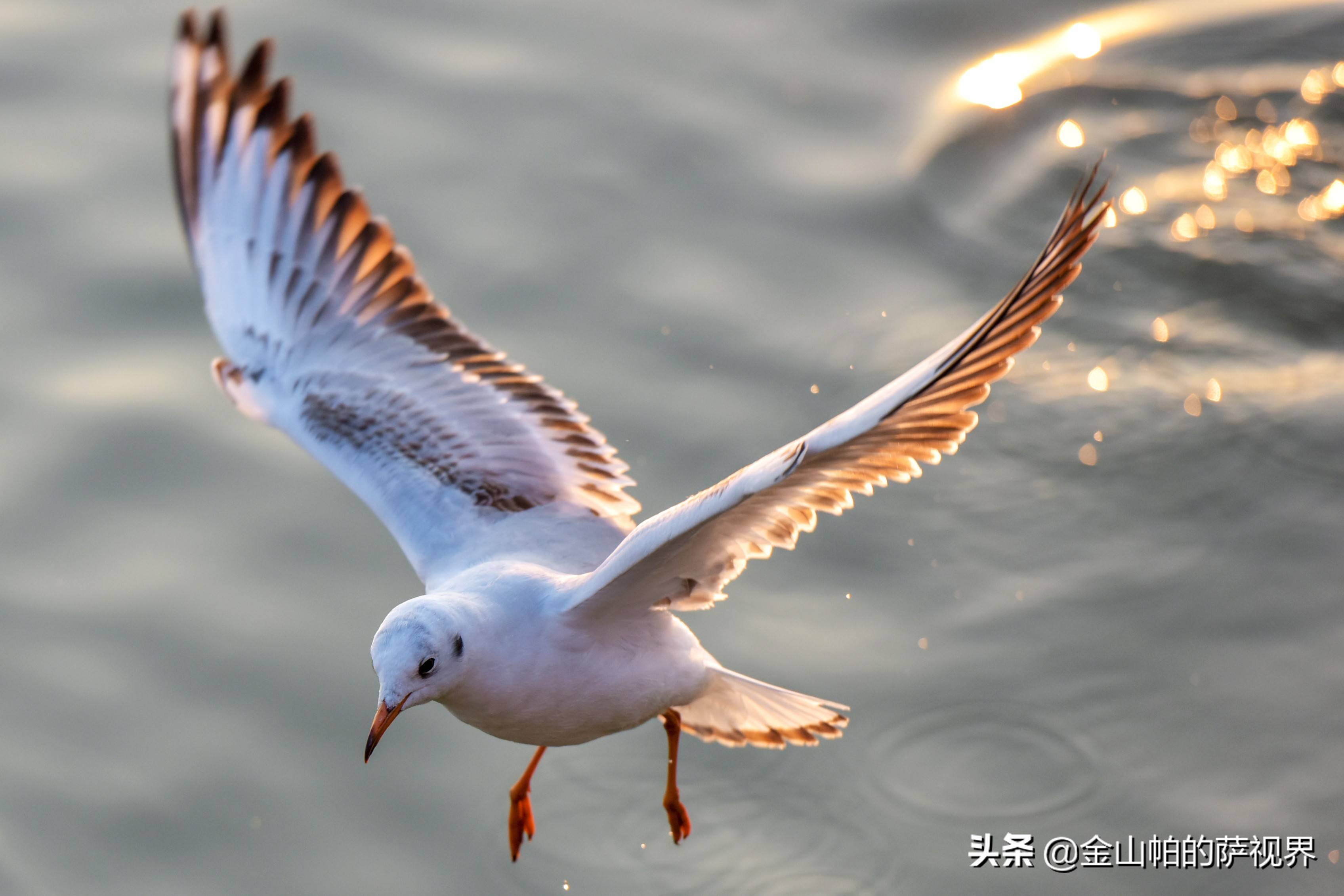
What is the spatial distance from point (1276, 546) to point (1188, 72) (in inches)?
144

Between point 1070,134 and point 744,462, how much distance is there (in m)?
3.30

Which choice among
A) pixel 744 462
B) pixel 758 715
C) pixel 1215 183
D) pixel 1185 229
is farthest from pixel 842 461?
pixel 1215 183

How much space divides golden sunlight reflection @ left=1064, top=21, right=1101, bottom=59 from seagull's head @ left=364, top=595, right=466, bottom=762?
7120mm

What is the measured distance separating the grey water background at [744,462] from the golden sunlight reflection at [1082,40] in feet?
0.47

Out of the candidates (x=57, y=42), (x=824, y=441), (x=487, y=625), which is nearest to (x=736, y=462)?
(x=487, y=625)

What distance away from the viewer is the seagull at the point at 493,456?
17.6ft

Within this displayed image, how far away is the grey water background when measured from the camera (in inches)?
303

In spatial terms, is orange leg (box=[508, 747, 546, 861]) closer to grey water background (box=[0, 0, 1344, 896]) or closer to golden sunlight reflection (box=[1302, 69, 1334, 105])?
grey water background (box=[0, 0, 1344, 896])

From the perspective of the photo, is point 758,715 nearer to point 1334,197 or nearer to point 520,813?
point 520,813

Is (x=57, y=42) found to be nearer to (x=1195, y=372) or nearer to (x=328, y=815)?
(x=328, y=815)

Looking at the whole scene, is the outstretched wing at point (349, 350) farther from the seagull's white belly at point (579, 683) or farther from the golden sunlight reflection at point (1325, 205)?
the golden sunlight reflection at point (1325, 205)

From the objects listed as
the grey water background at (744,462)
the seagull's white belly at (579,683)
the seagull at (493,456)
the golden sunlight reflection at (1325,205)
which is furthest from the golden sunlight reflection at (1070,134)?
the seagull's white belly at (579,683)

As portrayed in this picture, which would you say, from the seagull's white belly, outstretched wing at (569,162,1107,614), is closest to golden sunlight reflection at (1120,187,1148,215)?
the seagull's white belly

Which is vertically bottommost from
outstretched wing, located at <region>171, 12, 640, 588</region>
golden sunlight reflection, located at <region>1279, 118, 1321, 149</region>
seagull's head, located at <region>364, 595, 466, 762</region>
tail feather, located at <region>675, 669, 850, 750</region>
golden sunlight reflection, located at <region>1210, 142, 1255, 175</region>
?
seagull's head, located at <region>364, 595, 466, 762</region>
